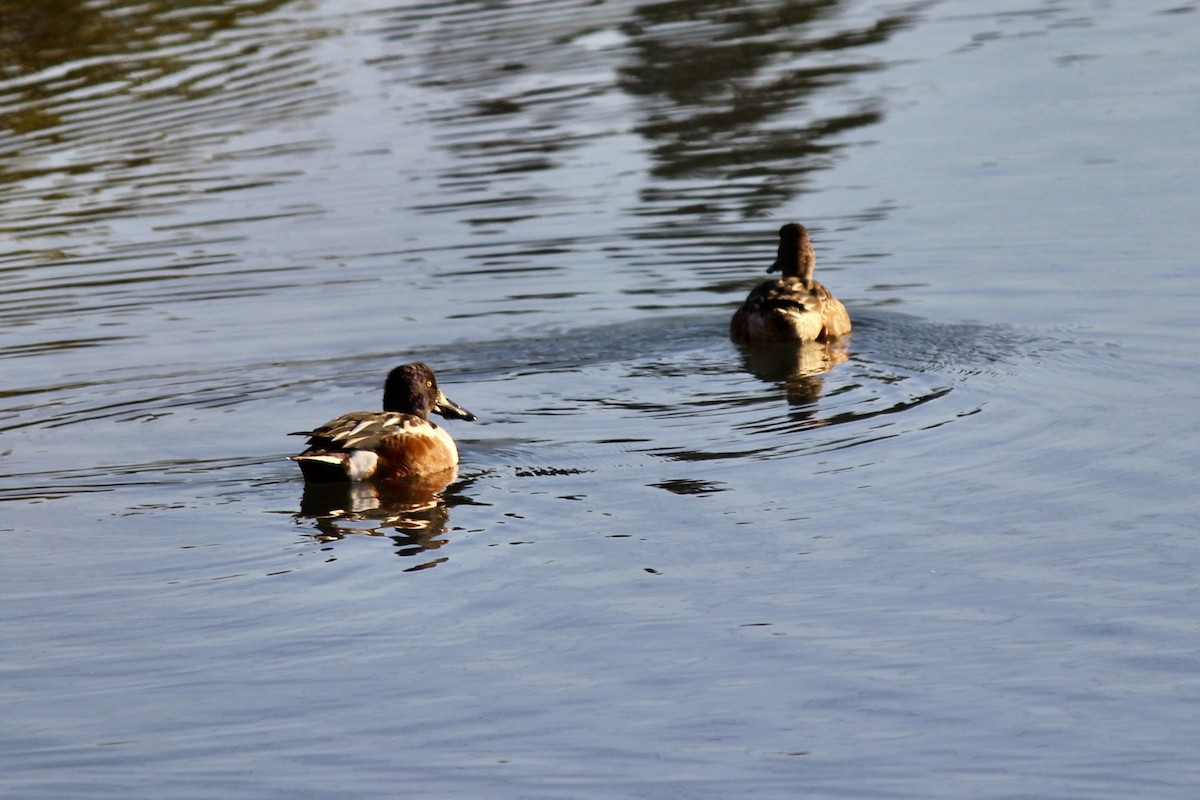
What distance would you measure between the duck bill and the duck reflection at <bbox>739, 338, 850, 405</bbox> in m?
2.32

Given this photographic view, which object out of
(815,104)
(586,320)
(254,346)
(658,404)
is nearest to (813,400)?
(658,404)

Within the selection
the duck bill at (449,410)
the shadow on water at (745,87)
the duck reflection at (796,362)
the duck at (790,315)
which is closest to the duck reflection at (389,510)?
the duck bill at (449,410)

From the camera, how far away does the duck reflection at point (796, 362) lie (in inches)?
517

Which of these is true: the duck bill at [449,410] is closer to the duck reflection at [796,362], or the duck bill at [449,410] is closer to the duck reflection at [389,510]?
the duck reflection at [389,510]

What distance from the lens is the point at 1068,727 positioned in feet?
23.9

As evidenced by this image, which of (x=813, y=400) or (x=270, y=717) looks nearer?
(x=270, y=717)

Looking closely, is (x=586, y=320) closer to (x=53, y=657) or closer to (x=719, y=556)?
(x=719, y=556)

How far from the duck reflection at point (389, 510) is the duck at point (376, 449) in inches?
2.8

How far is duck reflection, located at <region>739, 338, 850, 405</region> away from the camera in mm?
13141

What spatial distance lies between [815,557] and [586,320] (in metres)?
5.71

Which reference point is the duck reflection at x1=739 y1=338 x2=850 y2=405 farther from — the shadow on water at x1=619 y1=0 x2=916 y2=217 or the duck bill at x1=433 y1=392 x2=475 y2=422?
the shadow on water at x1=619 y1=0 x2=916 y2=217

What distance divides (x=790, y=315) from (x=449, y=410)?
3.11 metres

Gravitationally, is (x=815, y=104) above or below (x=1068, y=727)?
above

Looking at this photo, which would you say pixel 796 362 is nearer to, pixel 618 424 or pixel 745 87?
pixel 618 424
